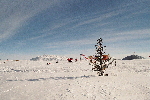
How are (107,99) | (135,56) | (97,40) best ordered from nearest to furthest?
(107,99)
(97,40)
(135,56)

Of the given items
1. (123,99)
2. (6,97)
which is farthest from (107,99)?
(6,97)

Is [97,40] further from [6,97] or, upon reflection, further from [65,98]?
[6,97]

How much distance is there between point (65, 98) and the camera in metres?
2.99

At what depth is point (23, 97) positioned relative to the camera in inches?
122

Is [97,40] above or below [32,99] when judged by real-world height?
above

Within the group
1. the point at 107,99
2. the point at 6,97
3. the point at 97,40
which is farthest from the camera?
the point at 97,40

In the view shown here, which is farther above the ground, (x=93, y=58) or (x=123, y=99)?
(x=93, y=58)

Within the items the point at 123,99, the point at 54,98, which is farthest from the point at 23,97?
the point at 123,99

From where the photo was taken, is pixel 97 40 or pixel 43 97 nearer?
pixel 43 97

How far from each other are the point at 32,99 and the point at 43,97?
29cm

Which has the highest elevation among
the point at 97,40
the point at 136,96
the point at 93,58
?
the point at 97,40

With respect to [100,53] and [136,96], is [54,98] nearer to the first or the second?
[136,96]

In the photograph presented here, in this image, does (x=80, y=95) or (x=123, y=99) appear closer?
(x=123, y=99)

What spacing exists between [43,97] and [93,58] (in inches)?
153
